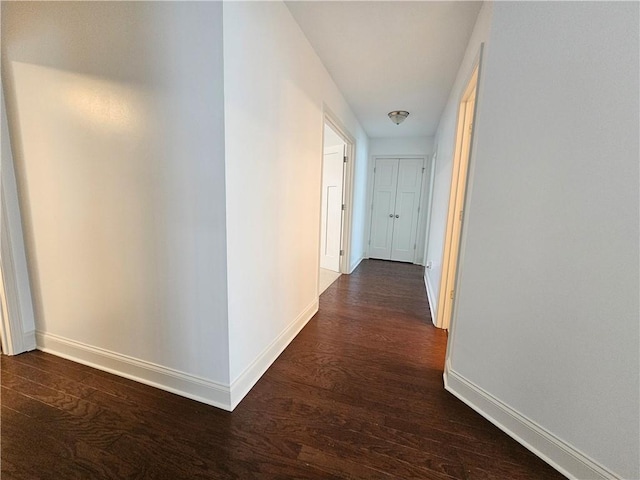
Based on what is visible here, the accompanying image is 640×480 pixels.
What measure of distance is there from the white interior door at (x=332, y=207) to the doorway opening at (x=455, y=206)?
1.84 meters

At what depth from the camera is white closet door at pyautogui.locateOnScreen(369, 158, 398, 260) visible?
4968 millimetres

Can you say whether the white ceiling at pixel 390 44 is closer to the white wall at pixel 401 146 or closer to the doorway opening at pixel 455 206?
the doorway opening at pixel 455 206

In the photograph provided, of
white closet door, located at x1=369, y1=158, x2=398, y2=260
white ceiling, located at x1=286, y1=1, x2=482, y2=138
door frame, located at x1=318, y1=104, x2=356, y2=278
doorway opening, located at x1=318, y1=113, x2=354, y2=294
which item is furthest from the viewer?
white closet door, located at x1=369, y1=158, x2=398, y2=260

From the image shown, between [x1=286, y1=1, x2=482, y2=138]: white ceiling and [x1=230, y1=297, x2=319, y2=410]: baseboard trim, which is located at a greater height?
[x1=286, y1=1, x2=482, y2=138]: white ceiling

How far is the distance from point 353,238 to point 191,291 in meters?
3.08

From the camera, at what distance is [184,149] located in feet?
4.13

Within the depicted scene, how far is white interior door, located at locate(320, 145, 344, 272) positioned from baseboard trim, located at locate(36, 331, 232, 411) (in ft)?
8.60

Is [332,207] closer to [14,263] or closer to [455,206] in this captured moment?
[455,206]

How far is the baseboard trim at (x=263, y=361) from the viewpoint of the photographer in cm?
146

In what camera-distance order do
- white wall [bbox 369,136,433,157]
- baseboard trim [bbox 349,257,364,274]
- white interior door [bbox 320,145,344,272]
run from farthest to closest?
white wall [bbox 369,136,433,157], baseboard trim [bbox 349,257,364,274], white interior door [bbox 320,145,344,272]

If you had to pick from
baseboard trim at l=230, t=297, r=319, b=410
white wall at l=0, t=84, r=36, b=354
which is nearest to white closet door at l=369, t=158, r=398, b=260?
baseboard trim at l=230, t=297, r=319, b=410

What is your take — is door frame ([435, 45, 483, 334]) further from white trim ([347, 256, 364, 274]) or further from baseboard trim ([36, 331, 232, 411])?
white trim ([347, 256, 364, 274])

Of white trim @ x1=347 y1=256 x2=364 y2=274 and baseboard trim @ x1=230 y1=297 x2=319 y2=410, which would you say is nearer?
baseboard trim @ x1=230 y1=297 x2=319 y2=410

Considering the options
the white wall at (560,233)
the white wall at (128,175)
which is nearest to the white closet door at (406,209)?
the white wall at (560,233)
